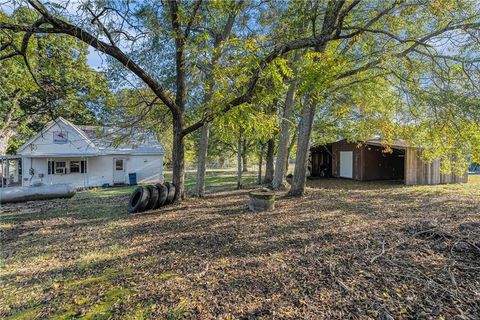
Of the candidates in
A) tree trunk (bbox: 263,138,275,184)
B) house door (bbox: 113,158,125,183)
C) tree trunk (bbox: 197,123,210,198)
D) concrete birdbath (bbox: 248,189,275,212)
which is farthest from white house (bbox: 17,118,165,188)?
concrete birdbath (bbox: 248,189,275,212)

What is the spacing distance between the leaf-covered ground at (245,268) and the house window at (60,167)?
1233cm

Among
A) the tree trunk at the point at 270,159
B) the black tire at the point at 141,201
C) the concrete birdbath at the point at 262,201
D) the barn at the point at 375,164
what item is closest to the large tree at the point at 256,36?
the black tire at the point at 141,201

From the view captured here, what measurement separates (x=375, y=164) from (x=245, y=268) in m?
17.4

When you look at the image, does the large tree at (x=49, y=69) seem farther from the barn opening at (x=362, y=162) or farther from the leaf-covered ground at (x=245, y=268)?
the barn opening at (x=362, y=162)

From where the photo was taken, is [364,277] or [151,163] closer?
[364,277]

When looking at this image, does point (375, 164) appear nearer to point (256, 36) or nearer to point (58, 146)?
point (256, 36)

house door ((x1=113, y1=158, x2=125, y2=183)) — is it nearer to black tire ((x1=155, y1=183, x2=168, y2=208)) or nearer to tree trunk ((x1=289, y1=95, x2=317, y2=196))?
black tire ((x1=155, y1=183, x2=168, y2=208))

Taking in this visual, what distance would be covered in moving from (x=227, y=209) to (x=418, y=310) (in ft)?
19.7

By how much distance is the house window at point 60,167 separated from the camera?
17448mm

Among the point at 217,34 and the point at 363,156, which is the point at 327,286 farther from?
the point at 363,156

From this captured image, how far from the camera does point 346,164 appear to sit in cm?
1928

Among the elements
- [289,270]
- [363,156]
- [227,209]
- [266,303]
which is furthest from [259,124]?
[363,156]

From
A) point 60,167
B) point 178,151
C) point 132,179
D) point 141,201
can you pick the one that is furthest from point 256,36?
point 60,167

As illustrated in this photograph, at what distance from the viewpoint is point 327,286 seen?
3145mm
